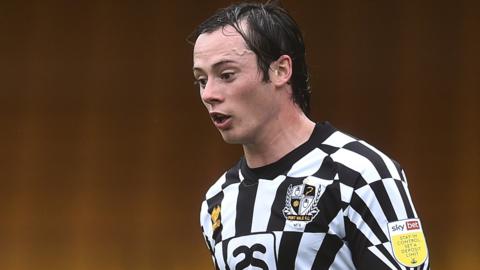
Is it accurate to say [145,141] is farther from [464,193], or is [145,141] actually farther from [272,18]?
[272,18]

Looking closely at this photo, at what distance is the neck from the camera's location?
100 inches

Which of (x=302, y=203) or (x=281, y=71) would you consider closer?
(x=302, y=203)

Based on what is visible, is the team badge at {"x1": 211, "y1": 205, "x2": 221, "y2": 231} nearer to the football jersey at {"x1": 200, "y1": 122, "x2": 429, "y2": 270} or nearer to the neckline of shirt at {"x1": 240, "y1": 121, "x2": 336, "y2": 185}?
the football jersey at {"x1": 200, "y1": 122, "x2": 429, "y2": 270}

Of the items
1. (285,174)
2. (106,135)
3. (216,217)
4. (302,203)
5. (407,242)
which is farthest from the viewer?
(106,135)

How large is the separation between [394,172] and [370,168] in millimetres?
65

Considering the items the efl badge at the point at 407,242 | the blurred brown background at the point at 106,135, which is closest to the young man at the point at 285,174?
the efl badge at the point at 407,242

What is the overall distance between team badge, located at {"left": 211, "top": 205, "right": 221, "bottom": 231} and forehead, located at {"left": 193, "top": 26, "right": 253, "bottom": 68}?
50cm

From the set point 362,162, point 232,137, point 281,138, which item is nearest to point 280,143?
point 281,138

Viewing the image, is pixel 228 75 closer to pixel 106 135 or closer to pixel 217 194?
pixel 217 194

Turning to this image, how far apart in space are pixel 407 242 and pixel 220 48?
71 centimetres

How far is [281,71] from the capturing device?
101 inches

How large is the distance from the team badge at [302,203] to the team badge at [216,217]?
31 centimetres

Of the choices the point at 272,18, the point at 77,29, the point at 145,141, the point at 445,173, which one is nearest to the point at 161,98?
the point at 145,141

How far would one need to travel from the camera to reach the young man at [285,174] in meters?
2.29
